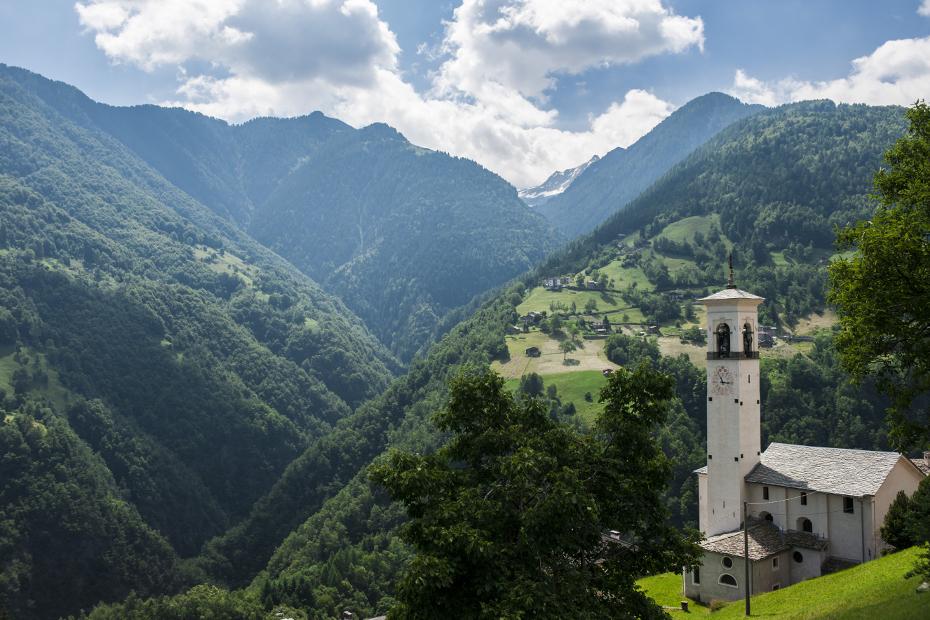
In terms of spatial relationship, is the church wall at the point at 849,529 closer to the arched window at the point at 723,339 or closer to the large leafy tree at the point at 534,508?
the arched window at the point at 723,339

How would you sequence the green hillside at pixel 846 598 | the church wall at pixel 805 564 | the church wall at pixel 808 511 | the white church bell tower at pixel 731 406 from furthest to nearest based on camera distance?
the white church bell tower at pixel 731 406
the church wall at pixel 808 511
the church wall at pixel 805 564
the green hillside at pixel 846 598

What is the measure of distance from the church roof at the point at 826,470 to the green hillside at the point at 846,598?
6.86 metres

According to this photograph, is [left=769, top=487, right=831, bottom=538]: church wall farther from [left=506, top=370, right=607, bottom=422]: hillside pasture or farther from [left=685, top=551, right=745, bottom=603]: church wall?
[left=506, top=370, right=607, bottom=422]: hillside pasture

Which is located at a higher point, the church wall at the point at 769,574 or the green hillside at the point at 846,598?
the green hillside at the point at 846,598

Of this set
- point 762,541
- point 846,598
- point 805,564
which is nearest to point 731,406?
point 762,541

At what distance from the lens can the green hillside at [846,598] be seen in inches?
995

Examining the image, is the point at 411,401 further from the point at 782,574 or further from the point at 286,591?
the point at 782,574

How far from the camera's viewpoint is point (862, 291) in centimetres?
2325

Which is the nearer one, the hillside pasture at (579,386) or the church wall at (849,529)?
the church wall at (849,529)

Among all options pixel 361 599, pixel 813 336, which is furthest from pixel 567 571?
pixel 813 336

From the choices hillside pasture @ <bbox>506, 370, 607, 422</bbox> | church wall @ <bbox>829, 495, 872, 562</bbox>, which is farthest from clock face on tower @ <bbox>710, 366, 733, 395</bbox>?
hillside pasture @ <bbox>506, 370, 607, 422</bbox>

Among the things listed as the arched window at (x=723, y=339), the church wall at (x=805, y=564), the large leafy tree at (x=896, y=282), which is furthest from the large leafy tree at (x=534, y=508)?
the arched window at (x=723, y=339)

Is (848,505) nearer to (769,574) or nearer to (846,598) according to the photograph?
(769,574)

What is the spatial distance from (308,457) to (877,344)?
182 meters
